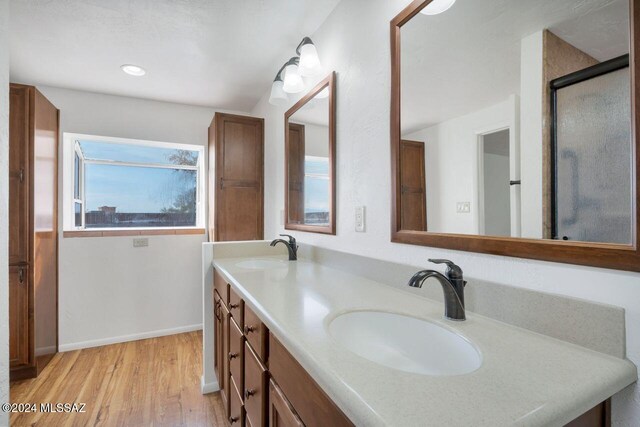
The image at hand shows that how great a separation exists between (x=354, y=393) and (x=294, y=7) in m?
1.84

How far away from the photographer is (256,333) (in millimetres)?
1030

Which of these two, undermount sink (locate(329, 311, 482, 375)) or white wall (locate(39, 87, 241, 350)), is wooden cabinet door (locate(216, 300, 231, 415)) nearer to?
undermount sink (locate(329, 311, 482, 375))

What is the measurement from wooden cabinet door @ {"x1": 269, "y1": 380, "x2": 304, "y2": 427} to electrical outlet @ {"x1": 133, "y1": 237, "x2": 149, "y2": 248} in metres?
2.53

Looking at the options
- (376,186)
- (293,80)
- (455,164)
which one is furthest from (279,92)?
(455,164)

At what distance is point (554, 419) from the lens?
45 cm

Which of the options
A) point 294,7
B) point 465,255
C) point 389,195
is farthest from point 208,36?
point 465,255

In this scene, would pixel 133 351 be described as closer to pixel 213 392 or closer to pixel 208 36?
pixel 213 392

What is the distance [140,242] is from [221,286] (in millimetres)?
1711

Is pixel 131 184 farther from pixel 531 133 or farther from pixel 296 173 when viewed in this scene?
pixel 531 133

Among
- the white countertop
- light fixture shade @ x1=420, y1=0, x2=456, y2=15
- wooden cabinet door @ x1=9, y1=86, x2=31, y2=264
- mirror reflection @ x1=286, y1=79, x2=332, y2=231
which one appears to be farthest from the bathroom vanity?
wooden cabinet door @ x1=9, y1=86, x2=31, y2=264

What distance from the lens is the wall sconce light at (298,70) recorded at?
1.71 m

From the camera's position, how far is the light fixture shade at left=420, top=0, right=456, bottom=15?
1019mm

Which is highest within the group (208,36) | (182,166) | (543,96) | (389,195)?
(208,36)

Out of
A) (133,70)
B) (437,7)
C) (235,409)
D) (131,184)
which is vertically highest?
(133,70)
